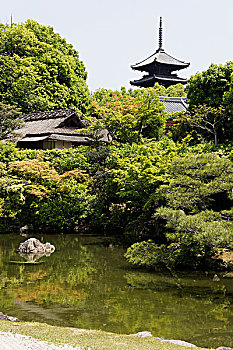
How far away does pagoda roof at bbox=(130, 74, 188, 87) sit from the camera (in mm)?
45844

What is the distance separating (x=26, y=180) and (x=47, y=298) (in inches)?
400

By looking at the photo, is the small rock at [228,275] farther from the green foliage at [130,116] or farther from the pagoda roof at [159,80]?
the pagoda roof at [159,80]

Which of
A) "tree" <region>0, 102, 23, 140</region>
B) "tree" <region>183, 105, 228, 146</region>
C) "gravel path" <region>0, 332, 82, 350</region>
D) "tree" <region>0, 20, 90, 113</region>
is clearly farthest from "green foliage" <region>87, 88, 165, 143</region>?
"gravel path" <region>0, 332, 82, 350</region>

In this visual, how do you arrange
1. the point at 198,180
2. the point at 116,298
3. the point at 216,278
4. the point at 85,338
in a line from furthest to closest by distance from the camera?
1. the point at 216,278
2. the point at 198,180
3. the point at 116,298
4. the point at 85,338

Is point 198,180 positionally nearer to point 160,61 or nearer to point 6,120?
point 6,120

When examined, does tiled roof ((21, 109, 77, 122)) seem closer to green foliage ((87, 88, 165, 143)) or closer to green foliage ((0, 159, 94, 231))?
green foliage ((87, 88, 165, 143))

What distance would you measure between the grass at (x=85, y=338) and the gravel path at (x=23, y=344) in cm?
20

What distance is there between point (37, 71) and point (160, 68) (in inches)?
721

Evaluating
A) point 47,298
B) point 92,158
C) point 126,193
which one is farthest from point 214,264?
point 92,158

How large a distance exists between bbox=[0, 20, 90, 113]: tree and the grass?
2587cm

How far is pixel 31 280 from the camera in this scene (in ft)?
36.2

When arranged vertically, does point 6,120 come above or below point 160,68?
below

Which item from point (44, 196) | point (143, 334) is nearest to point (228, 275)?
point (143, 334)

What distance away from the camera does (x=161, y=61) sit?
4600 cm
